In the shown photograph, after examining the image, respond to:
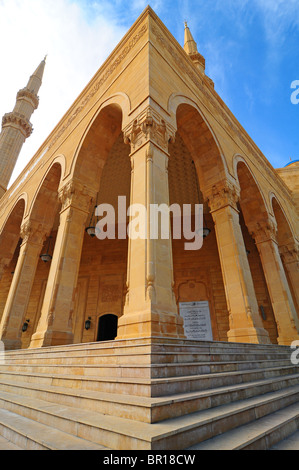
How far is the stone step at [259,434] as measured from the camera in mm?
1542

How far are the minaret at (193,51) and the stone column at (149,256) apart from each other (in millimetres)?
9117

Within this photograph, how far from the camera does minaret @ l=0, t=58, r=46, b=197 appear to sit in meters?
18.3

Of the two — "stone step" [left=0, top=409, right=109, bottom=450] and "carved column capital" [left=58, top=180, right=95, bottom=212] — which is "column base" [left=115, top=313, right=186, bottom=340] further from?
"carved column capital" [left=58, top=180, right=95, bottom=212]

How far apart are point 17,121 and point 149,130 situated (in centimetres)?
2047

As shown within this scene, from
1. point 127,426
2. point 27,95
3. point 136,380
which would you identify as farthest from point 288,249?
point 27,95

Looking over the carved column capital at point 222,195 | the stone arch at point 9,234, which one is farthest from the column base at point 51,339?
the stone arch at point 9,234

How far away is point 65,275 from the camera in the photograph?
5461 millimetres

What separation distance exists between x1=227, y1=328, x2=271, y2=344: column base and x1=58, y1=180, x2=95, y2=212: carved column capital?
4.56 m

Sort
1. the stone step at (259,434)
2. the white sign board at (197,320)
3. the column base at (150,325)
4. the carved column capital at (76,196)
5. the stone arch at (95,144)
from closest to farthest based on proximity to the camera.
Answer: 1. the stone step at (259,434)
2. the column base at (150,325)
3. the carved column capital at (76,196)
4. the stone arch at (95,144)
5. the white sign board at (197,320)

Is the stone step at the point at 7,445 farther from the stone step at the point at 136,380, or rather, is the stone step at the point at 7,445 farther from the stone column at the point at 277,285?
the stone column at the point at 277,285

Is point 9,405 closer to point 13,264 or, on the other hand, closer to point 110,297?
point 110,297

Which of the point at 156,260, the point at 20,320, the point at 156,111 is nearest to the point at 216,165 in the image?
the point at 156,111

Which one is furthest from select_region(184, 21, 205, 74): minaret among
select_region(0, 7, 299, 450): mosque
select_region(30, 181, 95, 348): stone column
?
select_region(30, 181, 95, 348): stone column

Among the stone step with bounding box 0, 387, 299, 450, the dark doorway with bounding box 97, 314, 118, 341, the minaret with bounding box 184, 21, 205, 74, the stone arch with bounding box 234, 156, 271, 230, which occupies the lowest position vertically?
the stone step with bounding box 0, 387, 299, 450
